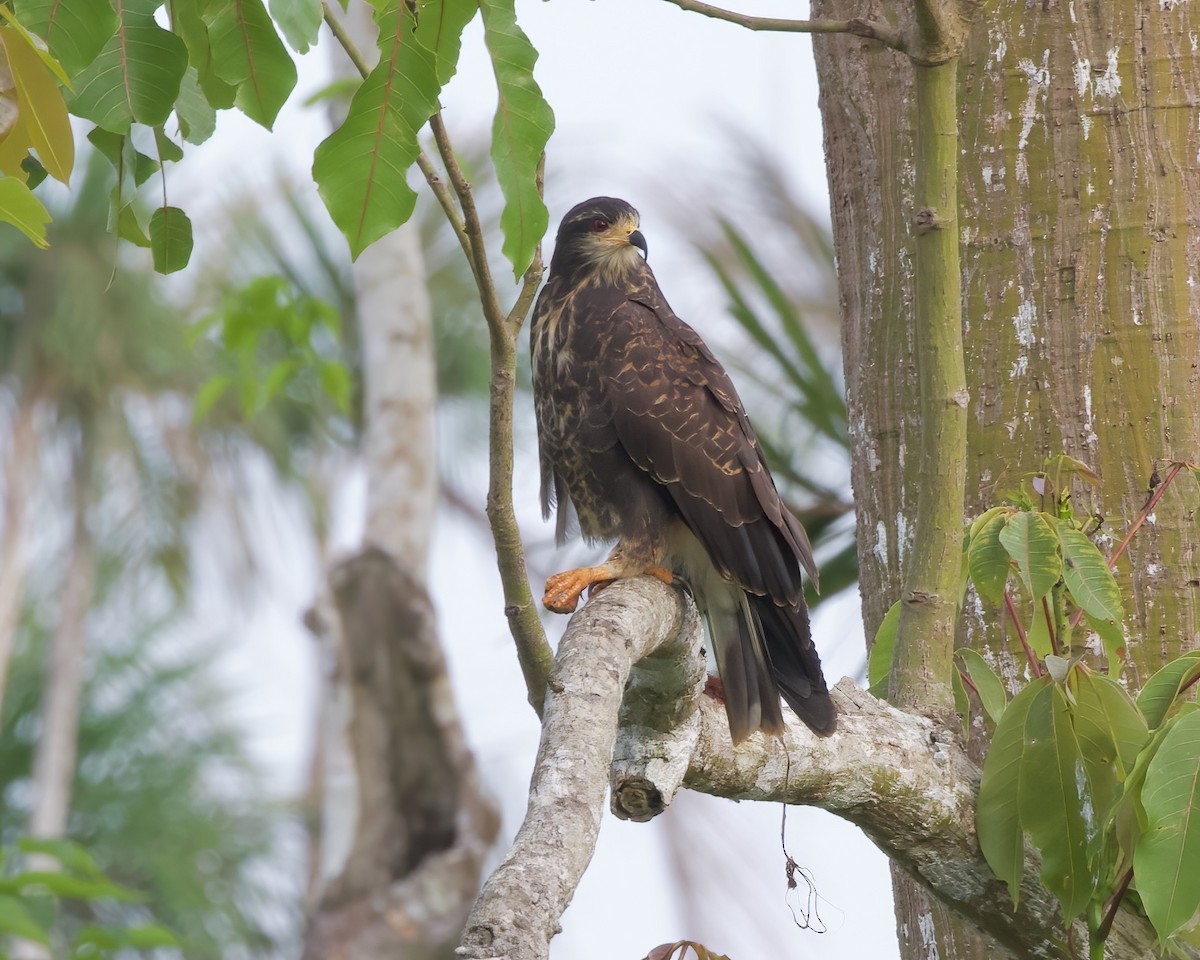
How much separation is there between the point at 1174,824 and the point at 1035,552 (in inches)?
15.6

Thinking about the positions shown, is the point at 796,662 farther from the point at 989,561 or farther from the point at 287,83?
the point at 287,83

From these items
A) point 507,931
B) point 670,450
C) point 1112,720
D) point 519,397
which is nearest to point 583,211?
point 670,450

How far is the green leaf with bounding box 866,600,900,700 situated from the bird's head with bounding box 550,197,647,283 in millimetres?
1106

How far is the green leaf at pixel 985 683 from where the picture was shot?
7.05 ft

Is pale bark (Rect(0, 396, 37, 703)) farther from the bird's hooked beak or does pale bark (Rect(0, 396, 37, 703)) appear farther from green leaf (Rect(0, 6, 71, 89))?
green leaf (Rect(0, 6, 71, 89))

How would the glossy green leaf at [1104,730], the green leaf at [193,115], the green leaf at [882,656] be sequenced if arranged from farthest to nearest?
the green leaf at [882,656] < the glossy green leaf at [1104,730] < the green leaf at [193,115]

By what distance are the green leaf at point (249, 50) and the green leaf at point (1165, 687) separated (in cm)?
139

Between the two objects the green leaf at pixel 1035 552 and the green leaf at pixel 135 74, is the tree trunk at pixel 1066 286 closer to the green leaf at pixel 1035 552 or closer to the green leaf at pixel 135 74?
the green leaf at pixel 1035 552

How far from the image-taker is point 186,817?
623 inches

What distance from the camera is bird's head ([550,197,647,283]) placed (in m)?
3.16

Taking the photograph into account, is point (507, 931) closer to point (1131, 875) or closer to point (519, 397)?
point (1131, 875)

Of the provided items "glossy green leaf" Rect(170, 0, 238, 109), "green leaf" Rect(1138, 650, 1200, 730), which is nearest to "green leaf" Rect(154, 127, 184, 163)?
"glossy green leaf" Rect(170, 0, 238, 109)

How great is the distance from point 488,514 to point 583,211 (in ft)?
5.09

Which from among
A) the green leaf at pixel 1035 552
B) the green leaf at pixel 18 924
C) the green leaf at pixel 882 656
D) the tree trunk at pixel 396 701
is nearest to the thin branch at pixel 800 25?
the green leaf at pixel 1035 552
